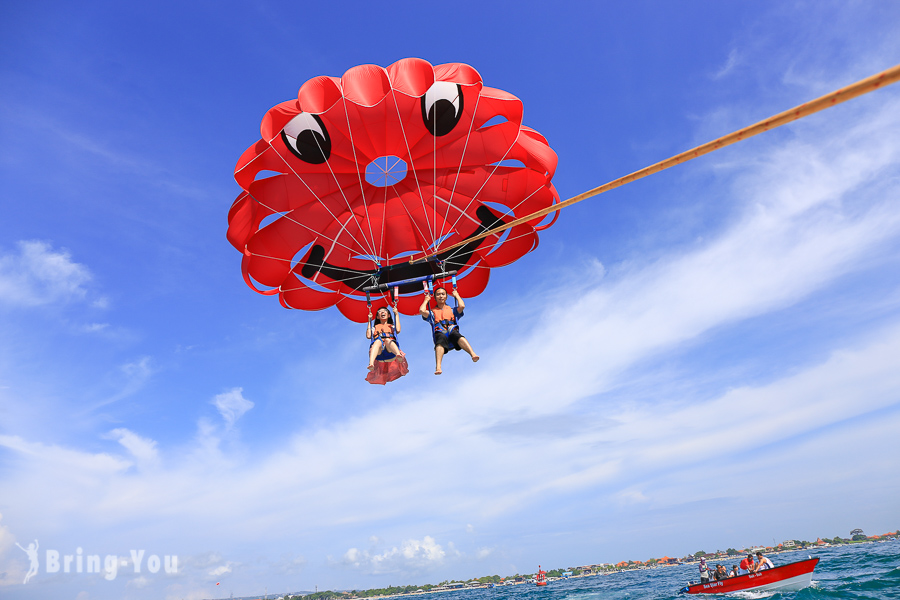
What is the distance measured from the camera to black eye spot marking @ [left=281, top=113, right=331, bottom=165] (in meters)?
7.56

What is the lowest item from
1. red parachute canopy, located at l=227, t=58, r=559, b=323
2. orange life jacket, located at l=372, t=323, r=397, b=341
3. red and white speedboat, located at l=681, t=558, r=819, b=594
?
red and white speedboat, located at l=681, t=558, r=819, b=594

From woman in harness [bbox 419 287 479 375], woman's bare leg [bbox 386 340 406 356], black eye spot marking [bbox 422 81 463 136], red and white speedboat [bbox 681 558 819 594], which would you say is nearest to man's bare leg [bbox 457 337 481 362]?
woman in harness [bbox 419 287 479 375]

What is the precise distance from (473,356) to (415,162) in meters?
3.89

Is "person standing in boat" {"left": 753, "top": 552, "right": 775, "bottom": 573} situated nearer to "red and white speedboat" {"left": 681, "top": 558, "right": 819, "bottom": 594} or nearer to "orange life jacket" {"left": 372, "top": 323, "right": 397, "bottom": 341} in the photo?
"red and white speedboat" {"left": 681, "top": 558, "right": 819, "bottom": 594}

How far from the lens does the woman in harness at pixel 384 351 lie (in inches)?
314

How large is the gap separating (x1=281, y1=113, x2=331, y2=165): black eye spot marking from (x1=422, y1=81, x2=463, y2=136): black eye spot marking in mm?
1631

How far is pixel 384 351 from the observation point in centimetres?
805

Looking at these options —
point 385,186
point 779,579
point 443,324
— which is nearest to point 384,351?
point 443,324

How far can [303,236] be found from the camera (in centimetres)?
939

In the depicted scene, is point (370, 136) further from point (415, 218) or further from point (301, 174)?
point (415, 218)

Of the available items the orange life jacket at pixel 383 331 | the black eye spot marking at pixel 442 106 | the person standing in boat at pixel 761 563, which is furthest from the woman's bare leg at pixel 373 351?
Result: the person standing in boat at pixel 761 563

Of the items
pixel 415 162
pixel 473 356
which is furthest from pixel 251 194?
pixel 473 356

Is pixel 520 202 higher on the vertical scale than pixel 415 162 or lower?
lower

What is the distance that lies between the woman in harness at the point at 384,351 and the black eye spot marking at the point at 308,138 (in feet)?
8.90
